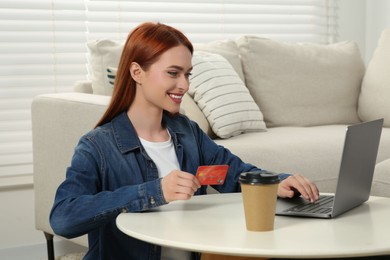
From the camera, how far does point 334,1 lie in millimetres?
4477

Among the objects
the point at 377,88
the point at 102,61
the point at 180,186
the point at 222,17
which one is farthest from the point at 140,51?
the point at 222,17

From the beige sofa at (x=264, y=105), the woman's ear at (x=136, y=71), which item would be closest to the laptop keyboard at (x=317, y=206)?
the woman's ear at (x=136, y=71)

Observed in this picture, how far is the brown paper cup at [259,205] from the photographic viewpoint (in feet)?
4.39

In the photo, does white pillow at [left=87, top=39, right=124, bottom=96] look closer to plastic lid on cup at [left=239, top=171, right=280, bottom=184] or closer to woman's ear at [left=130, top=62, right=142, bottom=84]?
woman's ear at [left=130, top=62, right=142, bottom=84]

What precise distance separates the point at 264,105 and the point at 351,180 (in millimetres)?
1922

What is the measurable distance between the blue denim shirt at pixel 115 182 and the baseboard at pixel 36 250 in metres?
1.56

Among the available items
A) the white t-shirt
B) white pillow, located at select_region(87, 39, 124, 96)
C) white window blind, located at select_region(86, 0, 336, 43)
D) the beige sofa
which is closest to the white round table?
the white t-shirt

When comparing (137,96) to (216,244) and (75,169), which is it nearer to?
(75,169)

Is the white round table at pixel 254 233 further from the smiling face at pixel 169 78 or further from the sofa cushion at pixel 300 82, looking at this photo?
the sofa cushion at pixel 300 82

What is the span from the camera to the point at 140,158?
1.81 m

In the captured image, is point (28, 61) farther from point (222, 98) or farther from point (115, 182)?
point (115, 182)

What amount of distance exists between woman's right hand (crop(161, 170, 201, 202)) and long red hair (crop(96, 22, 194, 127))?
436 mm

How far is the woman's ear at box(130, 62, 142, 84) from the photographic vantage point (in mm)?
1912

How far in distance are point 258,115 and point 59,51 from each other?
40.6 inches
